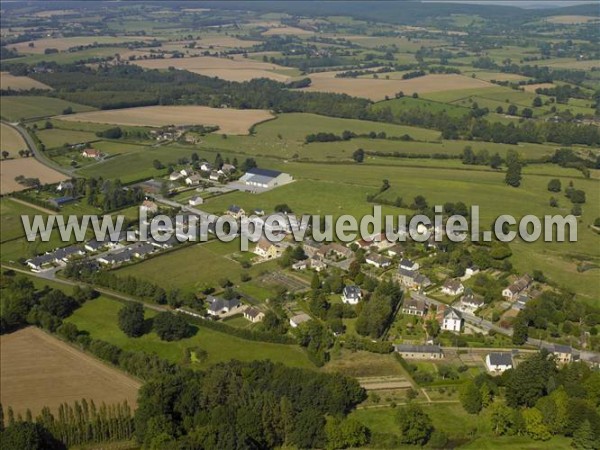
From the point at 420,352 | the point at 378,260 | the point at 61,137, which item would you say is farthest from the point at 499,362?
the point at 61,137

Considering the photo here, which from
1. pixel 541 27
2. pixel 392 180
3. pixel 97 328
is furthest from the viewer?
pixel 541 27

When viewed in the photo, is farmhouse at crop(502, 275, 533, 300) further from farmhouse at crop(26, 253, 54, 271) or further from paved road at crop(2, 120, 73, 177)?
paved road at crop(2, 120, 73, 177)

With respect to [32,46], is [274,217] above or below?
below

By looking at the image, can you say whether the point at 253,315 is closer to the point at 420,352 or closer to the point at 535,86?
the point at 420,352

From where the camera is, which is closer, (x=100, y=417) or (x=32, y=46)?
(x=100, y=417)

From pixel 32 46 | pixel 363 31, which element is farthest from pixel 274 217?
pixel 363 31

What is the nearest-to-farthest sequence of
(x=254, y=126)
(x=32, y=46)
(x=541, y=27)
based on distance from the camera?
(x=254, y=126), (x=32, y=46), (x=541, y=27)

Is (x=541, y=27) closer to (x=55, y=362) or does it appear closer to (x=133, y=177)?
(x=133, y=177)
